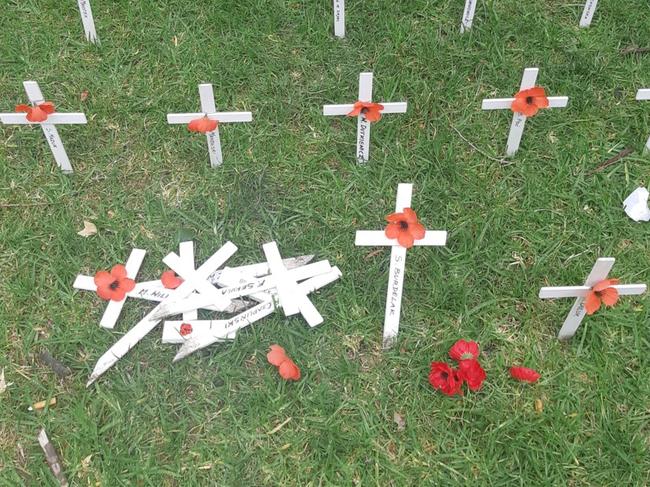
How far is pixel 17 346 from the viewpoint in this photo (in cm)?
265

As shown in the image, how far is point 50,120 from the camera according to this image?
2.94 meters

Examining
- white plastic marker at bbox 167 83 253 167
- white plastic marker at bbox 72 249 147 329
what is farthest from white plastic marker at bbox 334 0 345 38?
white plastic marker at bbox 72 249 147 329

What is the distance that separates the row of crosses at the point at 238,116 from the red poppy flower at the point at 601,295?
0.99 meters

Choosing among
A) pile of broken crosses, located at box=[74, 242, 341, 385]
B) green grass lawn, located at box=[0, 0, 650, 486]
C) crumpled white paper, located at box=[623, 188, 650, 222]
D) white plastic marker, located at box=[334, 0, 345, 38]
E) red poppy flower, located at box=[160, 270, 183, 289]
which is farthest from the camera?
white plastic marker, located at box=[334, 0, 345, 38]

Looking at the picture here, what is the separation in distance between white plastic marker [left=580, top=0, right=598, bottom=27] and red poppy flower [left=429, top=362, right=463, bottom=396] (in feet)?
Result: 7.78

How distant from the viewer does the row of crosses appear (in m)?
2.82

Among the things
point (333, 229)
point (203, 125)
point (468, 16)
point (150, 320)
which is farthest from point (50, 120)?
point (468, 16)

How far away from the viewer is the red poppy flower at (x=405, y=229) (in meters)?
2.53

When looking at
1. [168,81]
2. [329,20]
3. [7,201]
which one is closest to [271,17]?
[329,20]

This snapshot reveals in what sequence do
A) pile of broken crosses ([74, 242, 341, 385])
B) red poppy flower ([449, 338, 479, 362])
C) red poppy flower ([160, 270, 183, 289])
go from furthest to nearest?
red poppy flower ([160, 270, 183, 289])
pile of broken crosses ([74, 242, 341, 385])
red poppy flower ([449, 338, 479, 362])

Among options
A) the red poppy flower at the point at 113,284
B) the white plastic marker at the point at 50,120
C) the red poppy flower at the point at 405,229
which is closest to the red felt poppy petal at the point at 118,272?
the red poppy flower at the point at 113,284

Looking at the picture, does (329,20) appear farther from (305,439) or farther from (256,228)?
(305,439)

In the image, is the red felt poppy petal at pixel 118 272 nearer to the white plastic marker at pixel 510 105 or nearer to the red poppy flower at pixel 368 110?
the red poppy flower at pixel 368 110

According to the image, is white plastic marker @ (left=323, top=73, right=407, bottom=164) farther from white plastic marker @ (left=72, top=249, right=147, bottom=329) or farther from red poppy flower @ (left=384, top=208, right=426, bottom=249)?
white plastic marker @ (left=72, top=249, right=147, bottom=329)
